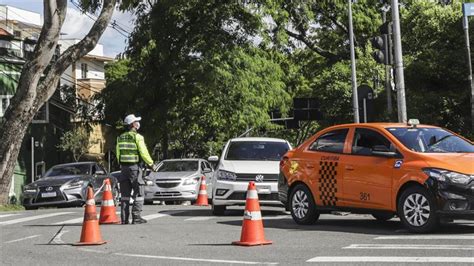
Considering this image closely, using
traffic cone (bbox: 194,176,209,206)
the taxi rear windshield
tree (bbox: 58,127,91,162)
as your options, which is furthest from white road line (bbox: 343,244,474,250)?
tree (bbox: 58,127,91,162)

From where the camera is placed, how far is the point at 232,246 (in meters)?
9.74

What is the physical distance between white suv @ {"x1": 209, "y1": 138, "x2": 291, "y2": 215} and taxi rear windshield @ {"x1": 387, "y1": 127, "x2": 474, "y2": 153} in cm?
366

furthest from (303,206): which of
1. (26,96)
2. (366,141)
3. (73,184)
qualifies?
(26,96)

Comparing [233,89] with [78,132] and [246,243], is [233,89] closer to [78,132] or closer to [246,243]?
[78,132]

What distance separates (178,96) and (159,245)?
20791 mm

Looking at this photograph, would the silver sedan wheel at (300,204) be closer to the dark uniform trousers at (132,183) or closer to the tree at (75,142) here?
the dark uniform trousers at (132,183)

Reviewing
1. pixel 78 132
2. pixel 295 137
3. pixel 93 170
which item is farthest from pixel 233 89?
pixel 295 137

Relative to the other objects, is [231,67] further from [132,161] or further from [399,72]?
[132,161]

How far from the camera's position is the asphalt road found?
8.51m

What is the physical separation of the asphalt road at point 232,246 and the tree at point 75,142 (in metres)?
26.1

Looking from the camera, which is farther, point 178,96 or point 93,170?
point 178,96

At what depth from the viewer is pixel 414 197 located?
10312 millimetres

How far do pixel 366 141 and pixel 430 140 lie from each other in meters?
1.01

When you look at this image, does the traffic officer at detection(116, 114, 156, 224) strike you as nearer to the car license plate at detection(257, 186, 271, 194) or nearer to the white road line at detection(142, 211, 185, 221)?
the white road line at detection(142, 211, 185, 221)
